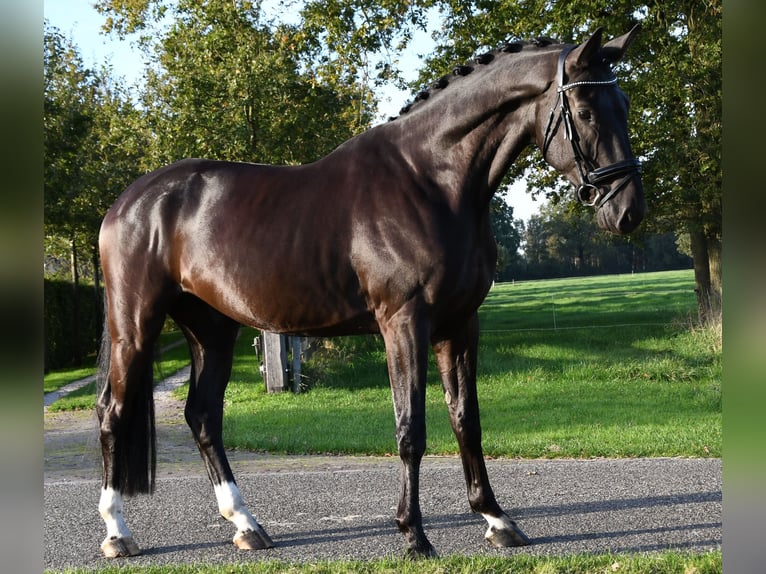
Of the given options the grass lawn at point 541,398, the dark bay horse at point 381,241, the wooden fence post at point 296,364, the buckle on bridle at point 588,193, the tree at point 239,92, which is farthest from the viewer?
the tree at point 239,92

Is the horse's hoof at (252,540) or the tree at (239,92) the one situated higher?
the tree at (239,92)

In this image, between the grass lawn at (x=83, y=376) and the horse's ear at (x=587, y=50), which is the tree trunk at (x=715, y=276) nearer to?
the grass lawn at (x=83, y=376)

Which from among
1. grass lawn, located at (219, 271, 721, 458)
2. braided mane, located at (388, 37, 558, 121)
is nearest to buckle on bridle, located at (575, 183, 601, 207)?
braided mane, located at (388, 37, 558, 121)

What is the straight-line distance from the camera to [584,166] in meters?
4.11

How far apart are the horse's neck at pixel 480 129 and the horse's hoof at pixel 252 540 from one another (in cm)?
241

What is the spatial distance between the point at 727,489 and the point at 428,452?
7.12m

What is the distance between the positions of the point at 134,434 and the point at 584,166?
3309 millimetres

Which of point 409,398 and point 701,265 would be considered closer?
point 409,398

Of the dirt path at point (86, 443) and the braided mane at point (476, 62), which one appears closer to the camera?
the braided mane at point (476, 62)

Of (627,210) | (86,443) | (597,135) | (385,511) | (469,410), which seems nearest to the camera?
(627,210)

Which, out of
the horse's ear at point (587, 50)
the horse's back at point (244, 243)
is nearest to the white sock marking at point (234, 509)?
the horse's back at point (244, 243)

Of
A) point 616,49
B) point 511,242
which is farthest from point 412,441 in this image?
point 511,242

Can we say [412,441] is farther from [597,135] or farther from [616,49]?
[616,49]

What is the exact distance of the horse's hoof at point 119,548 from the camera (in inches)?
186
